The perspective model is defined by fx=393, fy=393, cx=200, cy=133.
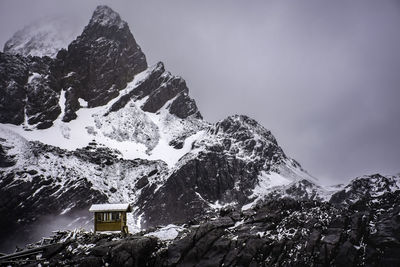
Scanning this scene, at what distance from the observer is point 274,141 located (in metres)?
191

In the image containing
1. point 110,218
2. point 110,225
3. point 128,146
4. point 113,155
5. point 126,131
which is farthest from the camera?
point 126,131

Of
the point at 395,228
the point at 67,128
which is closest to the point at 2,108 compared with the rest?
the point at 67,128

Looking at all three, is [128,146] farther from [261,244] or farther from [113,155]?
[261,244]

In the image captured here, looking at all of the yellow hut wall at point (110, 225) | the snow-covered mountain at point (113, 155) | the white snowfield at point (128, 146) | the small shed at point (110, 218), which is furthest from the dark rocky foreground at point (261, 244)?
the white snowfield at point (128, 146)

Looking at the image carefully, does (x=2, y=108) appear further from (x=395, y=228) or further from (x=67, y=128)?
(x=395, y=228)

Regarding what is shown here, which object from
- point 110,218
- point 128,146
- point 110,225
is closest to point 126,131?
point 128,146

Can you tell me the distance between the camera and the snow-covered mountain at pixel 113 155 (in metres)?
120

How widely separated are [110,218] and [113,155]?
3669 inches

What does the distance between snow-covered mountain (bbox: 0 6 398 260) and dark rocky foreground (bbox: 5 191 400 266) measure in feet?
150

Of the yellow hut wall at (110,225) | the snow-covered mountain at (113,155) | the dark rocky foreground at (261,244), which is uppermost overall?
the snow-covered mountain at (113,155)

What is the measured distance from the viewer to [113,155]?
150 m

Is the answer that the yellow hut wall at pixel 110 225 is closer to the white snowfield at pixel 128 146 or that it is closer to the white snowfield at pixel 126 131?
the white snowfield at pixel 128 146

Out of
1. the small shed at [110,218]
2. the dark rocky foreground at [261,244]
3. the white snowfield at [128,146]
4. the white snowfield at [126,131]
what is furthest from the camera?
the white snowfield at [126,131]

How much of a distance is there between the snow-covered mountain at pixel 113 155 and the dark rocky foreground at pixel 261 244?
45613mm
